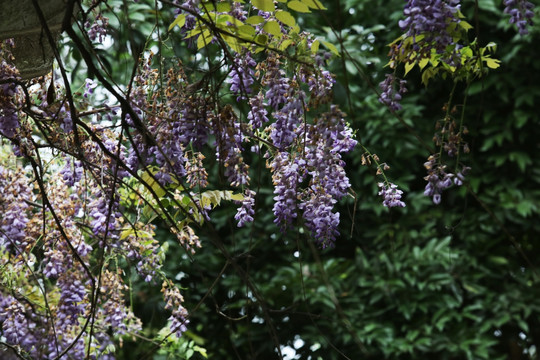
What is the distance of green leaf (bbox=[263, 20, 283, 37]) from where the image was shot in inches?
48.6

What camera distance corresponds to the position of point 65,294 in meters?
1.98

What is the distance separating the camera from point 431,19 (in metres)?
1.17

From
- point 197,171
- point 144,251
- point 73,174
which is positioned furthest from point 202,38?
point 144,251

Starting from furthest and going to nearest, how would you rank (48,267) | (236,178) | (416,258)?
(416,258) < (48,267) < (236,178)

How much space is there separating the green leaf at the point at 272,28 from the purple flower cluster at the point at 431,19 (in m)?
0.20

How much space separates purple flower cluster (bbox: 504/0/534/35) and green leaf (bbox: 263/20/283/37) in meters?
0.36

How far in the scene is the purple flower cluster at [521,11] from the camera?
120 cm

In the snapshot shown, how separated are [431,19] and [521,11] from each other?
152 millimetres

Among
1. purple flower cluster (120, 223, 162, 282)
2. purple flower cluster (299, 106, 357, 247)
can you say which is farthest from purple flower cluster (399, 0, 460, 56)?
purple flower cluster (120, 223, 162, 282)

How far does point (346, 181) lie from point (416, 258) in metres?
2.31

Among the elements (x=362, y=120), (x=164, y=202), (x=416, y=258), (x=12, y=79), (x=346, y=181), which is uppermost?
(x=12, y=79)

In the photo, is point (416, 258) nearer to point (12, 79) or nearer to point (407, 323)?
point (407, 323)

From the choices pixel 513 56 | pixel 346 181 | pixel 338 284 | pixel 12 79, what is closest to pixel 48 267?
pixel 12 79

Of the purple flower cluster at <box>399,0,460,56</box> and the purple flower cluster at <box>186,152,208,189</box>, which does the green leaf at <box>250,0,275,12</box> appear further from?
the purple flower cluster at <box>186,152,208,189</box>
